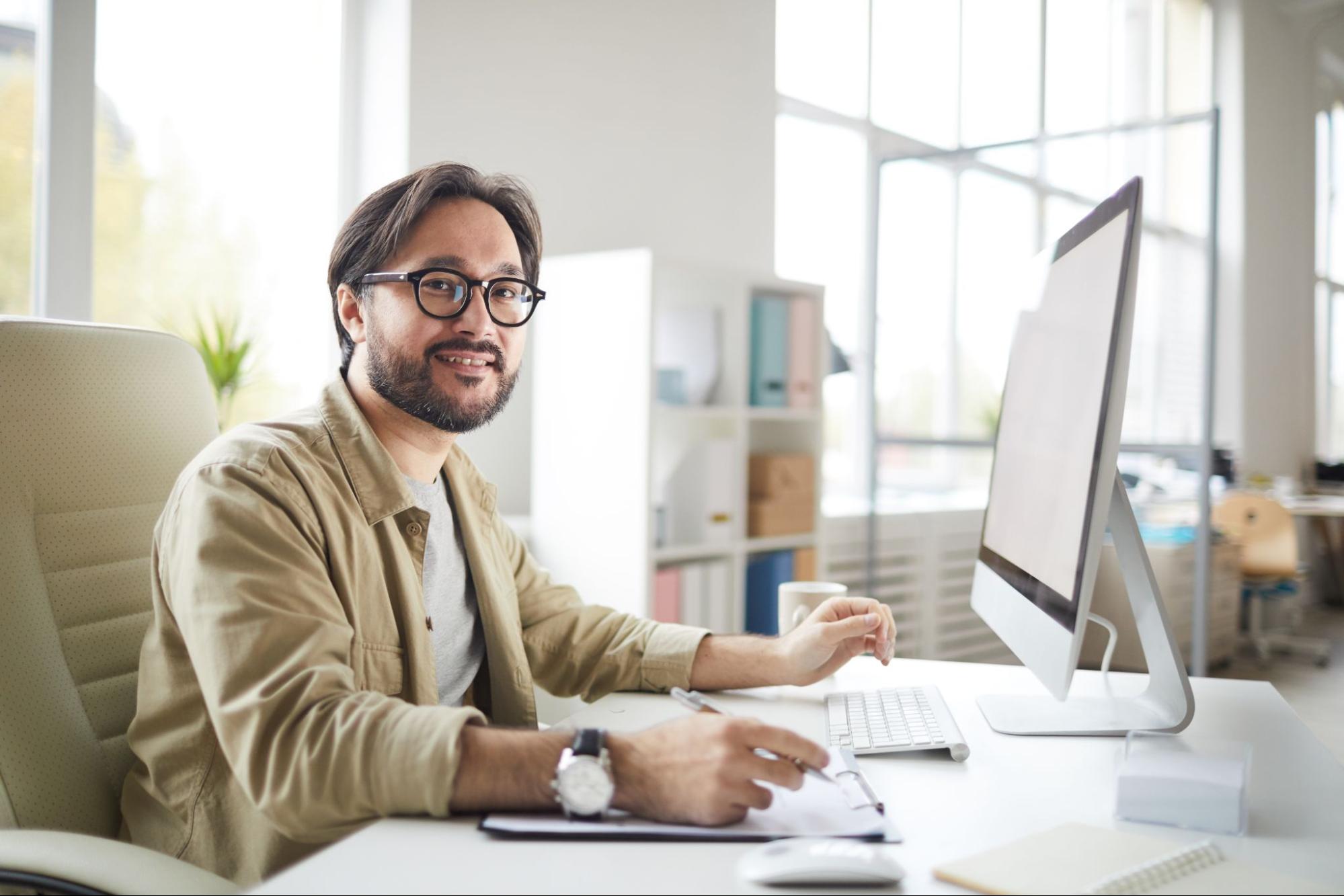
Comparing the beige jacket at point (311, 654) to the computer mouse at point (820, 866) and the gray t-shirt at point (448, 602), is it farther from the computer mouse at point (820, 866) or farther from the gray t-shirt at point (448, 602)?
the computer mouse at point (820, 866)

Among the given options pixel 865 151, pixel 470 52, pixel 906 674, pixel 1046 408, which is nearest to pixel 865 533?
pixel 865 151

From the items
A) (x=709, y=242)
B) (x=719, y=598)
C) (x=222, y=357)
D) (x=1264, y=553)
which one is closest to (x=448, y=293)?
(x=222, y=357)

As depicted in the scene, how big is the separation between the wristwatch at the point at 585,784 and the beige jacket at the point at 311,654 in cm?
9

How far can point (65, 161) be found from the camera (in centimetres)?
224

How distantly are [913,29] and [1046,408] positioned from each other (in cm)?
389

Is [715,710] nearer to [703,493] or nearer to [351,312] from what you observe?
[351,312]

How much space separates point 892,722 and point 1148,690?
1.10 feet

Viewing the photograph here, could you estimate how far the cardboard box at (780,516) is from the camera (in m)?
3.15

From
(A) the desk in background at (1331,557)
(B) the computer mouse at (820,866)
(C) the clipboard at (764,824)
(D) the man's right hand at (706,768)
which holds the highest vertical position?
(D) the man's right hand at (706,768)

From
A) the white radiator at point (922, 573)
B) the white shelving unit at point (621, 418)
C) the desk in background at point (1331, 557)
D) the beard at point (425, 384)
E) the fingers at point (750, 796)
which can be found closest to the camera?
the fingers at point (750, 796)

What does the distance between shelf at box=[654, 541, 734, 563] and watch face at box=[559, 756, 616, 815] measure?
1846mm

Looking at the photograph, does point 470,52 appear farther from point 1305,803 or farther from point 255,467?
point 1305,803

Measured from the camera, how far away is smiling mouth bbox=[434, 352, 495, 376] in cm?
136

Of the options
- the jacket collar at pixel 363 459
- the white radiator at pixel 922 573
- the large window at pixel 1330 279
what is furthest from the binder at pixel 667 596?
the large window at pixel 1330 279
